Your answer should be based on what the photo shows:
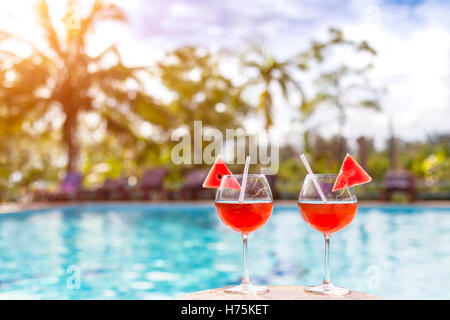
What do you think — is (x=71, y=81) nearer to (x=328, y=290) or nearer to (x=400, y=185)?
(x=400, y=185)

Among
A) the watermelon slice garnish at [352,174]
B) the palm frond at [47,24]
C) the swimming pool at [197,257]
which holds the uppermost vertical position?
the palm frond at [47,24]

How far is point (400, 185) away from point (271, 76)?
21.3 ft

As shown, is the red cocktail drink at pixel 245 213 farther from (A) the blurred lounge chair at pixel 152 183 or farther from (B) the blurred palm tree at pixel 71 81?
(B) the blurred palm tree at pixel 71 81

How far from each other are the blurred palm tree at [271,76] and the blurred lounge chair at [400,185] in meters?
4.49

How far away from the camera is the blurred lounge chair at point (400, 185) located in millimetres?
15336

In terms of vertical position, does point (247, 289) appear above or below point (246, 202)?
below

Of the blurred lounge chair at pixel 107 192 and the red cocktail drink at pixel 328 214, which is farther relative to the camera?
the blurred lounge chair at pixel 107 192

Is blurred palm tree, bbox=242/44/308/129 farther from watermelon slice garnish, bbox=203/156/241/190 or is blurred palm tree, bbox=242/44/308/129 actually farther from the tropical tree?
watermelon slice garnish, bbox=203/156/241/190

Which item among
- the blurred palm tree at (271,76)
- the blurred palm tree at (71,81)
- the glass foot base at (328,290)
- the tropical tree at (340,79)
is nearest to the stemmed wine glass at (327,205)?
the glass foot base at (328,290)

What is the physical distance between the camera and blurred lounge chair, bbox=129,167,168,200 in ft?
57.2

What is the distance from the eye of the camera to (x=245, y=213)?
1391 millimetres

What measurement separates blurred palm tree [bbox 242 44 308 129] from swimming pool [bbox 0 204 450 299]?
24.9ft

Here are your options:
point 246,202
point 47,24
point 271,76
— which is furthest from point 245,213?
point 271,76
